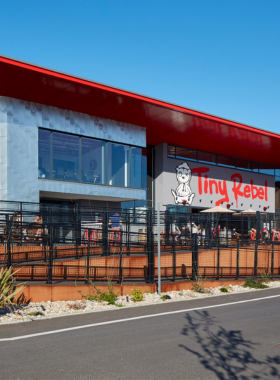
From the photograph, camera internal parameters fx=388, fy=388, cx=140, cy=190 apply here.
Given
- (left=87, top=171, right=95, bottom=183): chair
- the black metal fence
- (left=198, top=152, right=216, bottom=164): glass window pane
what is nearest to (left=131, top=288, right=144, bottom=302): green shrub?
the black metal fence

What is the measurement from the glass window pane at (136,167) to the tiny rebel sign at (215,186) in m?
4.48

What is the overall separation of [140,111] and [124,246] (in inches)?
483

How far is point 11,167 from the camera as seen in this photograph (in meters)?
19.4

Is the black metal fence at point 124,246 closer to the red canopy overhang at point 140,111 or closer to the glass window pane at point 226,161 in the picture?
the red canopy overhang at point 140,111

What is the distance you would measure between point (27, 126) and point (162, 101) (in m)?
8.04

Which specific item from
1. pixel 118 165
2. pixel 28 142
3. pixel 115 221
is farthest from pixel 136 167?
pixel 115 221

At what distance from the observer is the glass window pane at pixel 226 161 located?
112 feet

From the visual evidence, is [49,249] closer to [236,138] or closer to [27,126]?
[27,126]

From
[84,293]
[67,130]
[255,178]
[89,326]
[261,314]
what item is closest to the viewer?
[89,326]

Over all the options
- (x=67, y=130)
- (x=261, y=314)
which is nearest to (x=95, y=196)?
(x=67, y=130)

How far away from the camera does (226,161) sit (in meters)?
34.7

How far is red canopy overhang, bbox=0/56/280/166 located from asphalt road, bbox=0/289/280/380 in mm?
13084

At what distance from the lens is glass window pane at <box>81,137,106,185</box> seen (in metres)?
22.7

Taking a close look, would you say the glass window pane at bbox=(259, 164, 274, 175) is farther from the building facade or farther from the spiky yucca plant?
the spiky yucca plant
